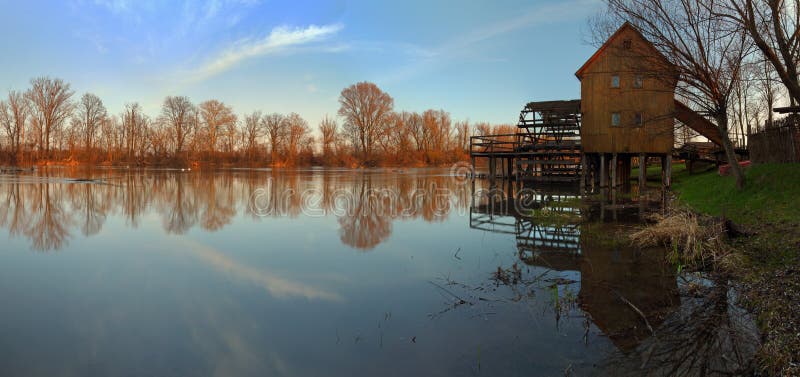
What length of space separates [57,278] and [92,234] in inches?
179

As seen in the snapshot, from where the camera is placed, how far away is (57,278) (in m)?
7.15

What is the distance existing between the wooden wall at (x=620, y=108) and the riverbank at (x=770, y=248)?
5.98m

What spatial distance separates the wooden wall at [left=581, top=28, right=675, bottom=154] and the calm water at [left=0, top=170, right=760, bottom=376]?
1183 centimetres

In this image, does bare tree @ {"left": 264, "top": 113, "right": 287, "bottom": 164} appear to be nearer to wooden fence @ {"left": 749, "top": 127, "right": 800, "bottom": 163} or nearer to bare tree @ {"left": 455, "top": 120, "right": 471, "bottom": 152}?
bare tree @ {"left": 455, "top": 120, "right": 471, "bottom": 152}

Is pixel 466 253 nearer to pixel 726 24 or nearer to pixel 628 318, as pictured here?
pixel 628 318

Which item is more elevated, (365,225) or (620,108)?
(620,108)

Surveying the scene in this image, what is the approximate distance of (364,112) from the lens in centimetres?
7631

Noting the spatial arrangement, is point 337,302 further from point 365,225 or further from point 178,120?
point 178,120

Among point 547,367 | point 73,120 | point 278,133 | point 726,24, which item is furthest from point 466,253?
point 73,120

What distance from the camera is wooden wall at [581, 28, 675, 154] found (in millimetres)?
21094

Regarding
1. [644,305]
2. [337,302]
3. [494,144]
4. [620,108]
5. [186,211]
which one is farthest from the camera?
[494,144]

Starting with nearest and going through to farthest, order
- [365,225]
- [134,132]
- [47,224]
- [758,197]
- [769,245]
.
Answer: [769,245] → [758,197] → [47,224] → [365,225] → [134,132]

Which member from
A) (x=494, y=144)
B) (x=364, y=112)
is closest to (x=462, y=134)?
(x=364, y=112)

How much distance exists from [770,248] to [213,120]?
263 ft
